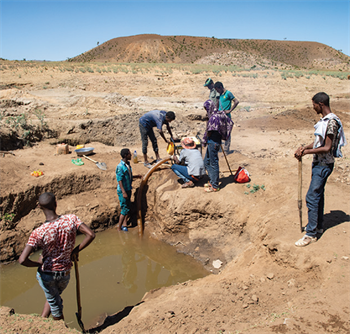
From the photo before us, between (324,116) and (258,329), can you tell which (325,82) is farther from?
(258,329)

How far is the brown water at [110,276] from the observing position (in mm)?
4820

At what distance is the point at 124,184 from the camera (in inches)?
245

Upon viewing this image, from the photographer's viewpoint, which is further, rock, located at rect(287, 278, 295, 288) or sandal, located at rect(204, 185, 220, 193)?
sandal, located at rect(204, 185, 220, 193)

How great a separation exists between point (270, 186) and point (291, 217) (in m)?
1.38

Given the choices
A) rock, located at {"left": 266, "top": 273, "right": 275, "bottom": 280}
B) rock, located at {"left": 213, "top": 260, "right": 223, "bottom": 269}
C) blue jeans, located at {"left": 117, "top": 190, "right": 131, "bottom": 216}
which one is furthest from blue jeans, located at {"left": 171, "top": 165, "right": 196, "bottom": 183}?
rock, located at {"left": 266, "top": 273, "right": 275, "bottom": 280}

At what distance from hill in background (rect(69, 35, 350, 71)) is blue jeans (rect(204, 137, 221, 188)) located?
52.9 meters

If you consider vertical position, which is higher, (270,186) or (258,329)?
(270,186)

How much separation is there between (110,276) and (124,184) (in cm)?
193

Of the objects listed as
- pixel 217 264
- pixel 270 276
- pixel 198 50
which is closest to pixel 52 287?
pixel 270 276

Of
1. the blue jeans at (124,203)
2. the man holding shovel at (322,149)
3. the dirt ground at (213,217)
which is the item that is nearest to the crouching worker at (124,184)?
the blue jeans at (124,203)

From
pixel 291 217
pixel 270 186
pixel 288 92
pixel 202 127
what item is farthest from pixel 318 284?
pixel 288 92

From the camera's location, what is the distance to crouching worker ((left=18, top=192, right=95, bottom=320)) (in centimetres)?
303

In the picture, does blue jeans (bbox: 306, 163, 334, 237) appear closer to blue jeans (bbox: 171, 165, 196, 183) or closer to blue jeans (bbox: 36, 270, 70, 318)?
blue jeans (bbox: 171, 165, 196, 183)

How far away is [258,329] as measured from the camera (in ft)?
9.07
